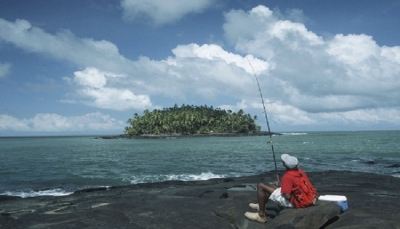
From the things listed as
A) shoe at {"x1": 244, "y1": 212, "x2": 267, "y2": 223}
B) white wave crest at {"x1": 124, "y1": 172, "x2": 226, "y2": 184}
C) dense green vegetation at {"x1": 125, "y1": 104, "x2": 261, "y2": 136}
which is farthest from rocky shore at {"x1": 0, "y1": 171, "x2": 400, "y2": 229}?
dense green vegetation at {"x1": 125, "y1": 104, "x2": 261, "y2": 136}

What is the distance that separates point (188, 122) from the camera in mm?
147750

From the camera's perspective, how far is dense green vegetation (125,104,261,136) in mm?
149875

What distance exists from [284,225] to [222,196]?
569cm

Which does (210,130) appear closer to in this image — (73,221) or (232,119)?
(232,119)

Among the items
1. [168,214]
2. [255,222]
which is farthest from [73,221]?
[255,222]

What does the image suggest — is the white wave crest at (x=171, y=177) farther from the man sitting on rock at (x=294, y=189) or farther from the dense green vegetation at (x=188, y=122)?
the dense green vegetation at (x=188, y=122)

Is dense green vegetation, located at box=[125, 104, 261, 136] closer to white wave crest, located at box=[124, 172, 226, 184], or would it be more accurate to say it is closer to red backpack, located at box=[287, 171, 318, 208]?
white wave crest, located at box=[124, 172, 226, 184]

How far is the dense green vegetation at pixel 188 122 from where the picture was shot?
14988 centimetres

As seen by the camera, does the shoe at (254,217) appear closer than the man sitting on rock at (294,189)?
No

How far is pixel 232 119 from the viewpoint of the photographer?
159 metres

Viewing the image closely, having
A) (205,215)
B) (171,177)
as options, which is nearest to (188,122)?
(171,177)

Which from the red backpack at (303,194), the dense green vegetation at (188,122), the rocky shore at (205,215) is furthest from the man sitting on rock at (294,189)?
the dense green vegetation at (188,122)

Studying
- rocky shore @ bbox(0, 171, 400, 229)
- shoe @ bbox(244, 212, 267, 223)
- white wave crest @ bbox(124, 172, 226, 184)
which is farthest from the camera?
white wave crest @ bbox(124, 172, 226, 184)

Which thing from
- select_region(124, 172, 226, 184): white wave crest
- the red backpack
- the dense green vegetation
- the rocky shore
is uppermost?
the dense green vegetation
